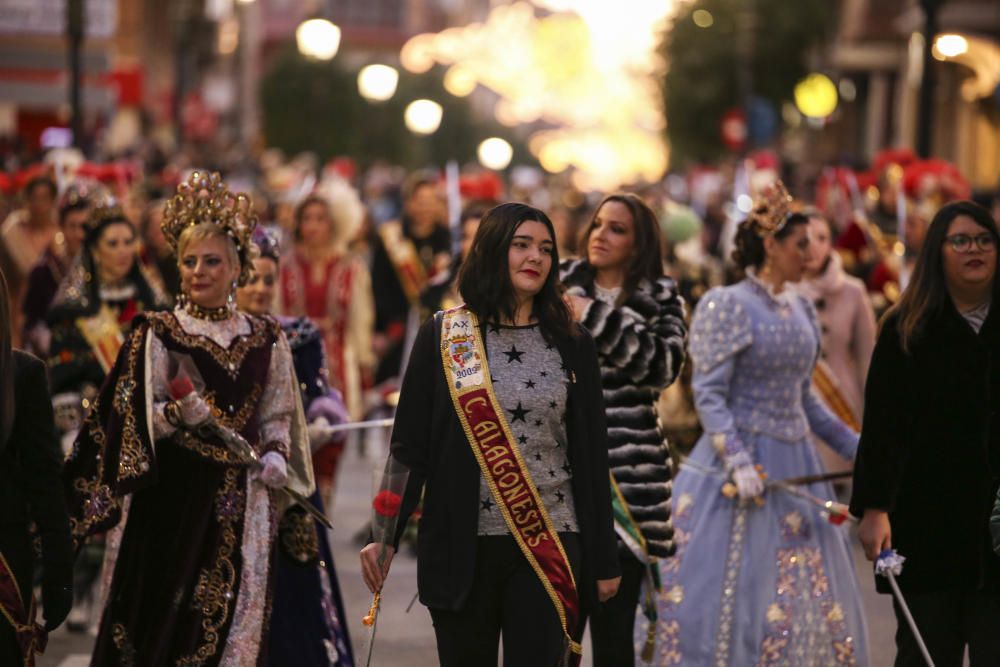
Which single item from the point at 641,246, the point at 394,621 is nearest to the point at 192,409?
the point at 641,246

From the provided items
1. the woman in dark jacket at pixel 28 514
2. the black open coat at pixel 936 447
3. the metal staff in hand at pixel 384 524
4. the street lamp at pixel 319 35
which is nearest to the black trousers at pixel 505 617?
the metal staff in hand at pixel 384 524

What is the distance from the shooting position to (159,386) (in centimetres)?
679

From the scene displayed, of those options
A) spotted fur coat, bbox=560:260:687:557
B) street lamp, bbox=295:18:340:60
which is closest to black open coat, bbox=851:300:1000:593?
spotted fur coat, bbox=560:260:687:557

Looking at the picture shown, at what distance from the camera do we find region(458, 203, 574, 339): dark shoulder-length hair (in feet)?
19.5

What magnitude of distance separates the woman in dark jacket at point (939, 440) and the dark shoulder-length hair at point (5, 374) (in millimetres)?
2830

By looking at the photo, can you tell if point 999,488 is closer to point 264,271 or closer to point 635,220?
point 635,220

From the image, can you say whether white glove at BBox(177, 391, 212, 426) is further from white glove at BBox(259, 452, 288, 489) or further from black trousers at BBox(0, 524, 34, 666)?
black trousers at BBox(0, 524, 34, 666)

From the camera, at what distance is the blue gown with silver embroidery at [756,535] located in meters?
7.84

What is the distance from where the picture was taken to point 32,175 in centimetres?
1328

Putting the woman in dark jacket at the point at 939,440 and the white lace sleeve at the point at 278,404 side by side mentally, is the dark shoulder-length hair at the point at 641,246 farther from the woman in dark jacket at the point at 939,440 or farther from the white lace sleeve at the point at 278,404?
the white lace sleeve at the point at 278,404

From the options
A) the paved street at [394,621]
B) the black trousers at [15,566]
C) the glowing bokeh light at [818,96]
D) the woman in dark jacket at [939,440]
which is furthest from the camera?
the glowing bokeh light at [818,96]

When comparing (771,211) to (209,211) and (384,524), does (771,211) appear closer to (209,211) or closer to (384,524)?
(209,211)

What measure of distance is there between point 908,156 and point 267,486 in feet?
35.1

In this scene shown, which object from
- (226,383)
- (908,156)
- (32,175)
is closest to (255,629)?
(226,383)
